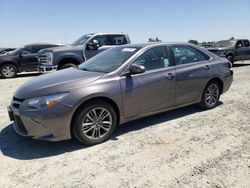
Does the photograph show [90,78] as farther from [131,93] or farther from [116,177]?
[116,177]

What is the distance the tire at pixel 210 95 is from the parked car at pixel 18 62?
9549 millimetres

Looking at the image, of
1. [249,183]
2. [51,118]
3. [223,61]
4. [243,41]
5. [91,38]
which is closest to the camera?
[249,183]

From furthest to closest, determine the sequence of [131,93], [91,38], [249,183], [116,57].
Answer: [91,38], [116,57], [131,93], [249,183]

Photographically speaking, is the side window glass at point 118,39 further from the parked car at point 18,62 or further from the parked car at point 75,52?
the parked car at point 18,62

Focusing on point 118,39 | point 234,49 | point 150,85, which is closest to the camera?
point 150,85

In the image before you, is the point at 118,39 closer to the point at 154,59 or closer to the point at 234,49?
the point at 154,59

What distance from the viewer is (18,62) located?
1240 cm

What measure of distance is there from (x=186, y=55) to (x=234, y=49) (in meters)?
11.5

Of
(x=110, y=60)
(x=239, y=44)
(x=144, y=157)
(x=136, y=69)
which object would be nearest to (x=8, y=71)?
(x=110, y=60)

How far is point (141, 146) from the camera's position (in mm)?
3918

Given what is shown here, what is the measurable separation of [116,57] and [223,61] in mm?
2698

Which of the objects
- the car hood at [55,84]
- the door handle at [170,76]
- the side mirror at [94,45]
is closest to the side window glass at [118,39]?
the side mirror at [94,45]

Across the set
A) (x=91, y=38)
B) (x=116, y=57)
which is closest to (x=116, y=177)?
(x=116, y=57)

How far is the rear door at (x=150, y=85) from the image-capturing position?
4258 millimetres
